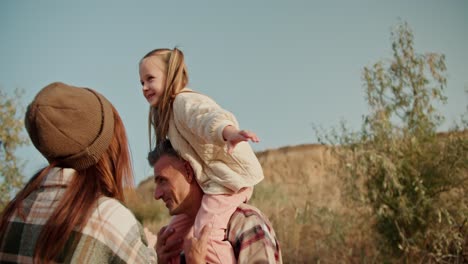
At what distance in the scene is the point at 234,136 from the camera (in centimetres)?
306

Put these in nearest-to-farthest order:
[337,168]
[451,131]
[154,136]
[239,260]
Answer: [239,260]
[154,136]
[451,131]
[337,168]

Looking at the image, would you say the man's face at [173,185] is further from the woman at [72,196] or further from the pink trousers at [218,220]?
the woman at [72,196]

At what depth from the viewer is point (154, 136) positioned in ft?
12.1

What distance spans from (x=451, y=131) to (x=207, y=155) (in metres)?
6.33

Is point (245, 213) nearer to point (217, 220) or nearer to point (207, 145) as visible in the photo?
point (217, 220)

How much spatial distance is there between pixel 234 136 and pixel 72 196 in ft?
3.57

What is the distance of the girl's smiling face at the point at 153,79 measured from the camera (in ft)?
12.1

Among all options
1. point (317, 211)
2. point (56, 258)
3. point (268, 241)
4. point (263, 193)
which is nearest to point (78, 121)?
point (56, 258)

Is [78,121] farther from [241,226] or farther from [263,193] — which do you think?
[263,193]

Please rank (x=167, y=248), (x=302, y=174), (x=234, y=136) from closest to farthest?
(x=234, y=136) → (x=167, y=248) → (x=302, y=174)

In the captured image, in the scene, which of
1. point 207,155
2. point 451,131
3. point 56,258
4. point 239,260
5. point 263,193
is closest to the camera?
point 56,258

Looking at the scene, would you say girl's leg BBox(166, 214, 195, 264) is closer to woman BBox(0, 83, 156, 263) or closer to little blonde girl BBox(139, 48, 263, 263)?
little blonde girl BBox(139, 48, 263, 263)

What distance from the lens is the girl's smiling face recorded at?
3.68m

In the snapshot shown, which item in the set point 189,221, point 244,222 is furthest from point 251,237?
point 189,221
